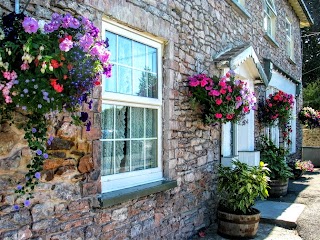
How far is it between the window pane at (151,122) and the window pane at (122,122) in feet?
1.25

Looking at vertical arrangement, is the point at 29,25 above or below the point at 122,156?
above

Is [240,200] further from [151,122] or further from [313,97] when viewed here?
[313,97]

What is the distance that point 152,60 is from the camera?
4.34 metres

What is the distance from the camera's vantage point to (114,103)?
3.72m

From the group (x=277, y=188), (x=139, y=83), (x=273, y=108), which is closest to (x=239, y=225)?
(x=139, y=83)

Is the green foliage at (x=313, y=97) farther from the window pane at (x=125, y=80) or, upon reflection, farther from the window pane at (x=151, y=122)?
the window pane at (x=125, y=80)

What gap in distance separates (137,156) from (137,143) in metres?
0.15

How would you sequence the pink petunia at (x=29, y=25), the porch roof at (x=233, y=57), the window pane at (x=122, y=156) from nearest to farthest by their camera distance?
the pink petunia at (x=29, y=25) < the window pane at (x=122, y=156) < the porch roof at (x=233, y=57)

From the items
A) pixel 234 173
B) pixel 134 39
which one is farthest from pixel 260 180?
pixel 134 39

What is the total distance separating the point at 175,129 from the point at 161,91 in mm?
535

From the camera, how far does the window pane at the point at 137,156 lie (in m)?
4.00

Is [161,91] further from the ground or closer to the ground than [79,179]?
further from the ground

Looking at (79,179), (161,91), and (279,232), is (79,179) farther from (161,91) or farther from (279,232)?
(279,232)

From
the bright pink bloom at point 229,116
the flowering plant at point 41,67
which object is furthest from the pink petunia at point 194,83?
the flowering plant at point 41,67
